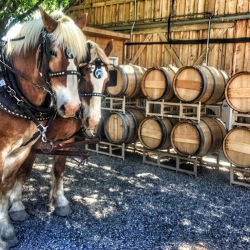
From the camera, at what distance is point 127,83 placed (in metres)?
7.30

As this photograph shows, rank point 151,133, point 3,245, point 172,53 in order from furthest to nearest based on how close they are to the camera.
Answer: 1. point 172,53
2. point 151,133
3. point 3,245

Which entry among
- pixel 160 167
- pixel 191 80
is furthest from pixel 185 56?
pixel 160 167

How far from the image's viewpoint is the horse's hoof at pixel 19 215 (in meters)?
4.09

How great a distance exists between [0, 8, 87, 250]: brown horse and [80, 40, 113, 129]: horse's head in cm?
67

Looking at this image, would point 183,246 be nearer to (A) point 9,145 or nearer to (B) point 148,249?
(B) point 148,249

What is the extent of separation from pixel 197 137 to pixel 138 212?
2.35 m

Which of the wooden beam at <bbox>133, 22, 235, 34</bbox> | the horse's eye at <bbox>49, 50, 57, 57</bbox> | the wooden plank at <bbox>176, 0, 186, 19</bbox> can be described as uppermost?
the wooden plank at <bbox>176, 0, 186, 19</bbox>

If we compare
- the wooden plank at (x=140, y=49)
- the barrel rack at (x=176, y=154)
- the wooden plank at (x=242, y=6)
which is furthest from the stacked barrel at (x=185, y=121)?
the wooden plank at (x=140, y=49)

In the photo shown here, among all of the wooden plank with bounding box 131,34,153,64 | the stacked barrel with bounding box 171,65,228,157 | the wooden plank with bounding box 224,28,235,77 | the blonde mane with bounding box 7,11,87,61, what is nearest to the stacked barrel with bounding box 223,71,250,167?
the stacked barrel with bounding box 171,65,228,157

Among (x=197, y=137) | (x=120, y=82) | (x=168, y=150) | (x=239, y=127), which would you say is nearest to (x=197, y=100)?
(x=197, y=137)

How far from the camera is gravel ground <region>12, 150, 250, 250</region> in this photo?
12.1 ft

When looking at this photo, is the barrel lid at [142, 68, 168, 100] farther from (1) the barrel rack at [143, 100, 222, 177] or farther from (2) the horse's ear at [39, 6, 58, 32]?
(2) the horse's ear at [39, 6, 58, 32]

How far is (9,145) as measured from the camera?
2963 millimetres

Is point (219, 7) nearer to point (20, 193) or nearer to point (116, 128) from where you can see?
point (116, 128)
